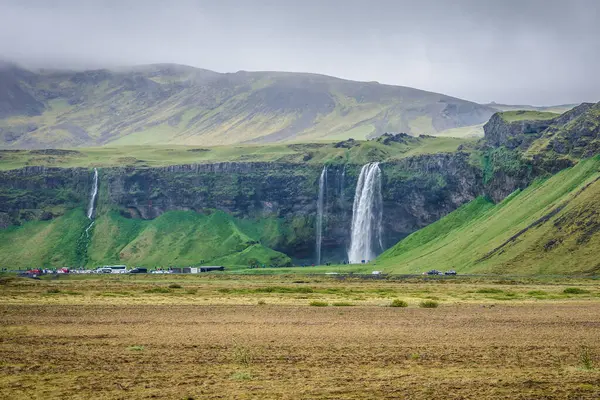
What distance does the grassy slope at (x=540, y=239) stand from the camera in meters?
160

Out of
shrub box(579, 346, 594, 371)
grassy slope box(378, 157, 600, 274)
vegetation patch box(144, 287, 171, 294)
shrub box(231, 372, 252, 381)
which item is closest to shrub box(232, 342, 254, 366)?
shrub box(231, 372, 252, 381)

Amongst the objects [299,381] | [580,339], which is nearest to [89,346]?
[299,381]

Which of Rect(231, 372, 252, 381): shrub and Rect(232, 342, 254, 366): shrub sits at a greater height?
Rect(231, 372, 252, 381): shrub

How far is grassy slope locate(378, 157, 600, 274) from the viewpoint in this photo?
524 ft

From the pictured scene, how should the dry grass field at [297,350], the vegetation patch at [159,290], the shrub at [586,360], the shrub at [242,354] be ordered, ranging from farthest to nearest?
the vegetation patch at [159,290]
the shrub at [242,354]
the shrub at [586,360]
the dry grass field at [297,350]

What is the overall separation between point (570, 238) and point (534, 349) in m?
122

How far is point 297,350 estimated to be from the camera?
46844mm

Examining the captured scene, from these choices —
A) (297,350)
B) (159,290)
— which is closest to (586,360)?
(297,350)

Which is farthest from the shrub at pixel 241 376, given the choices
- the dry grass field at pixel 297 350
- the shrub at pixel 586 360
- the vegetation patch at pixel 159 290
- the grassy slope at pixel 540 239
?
the grassy slope at pixel 540 239

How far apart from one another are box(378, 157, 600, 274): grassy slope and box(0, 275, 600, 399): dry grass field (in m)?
80.5

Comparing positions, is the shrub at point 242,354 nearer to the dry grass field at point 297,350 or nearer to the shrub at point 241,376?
the dry grass field at point 297,350

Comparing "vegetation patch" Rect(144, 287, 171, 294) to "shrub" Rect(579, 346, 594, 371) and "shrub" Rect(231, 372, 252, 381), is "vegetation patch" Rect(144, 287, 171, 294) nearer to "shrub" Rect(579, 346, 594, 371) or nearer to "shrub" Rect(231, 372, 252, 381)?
"shrub" Rect(231, 372, 252, 381)

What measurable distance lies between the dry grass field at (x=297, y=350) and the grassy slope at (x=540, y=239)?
264 ft

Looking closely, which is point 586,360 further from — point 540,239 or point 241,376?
point 540,239
